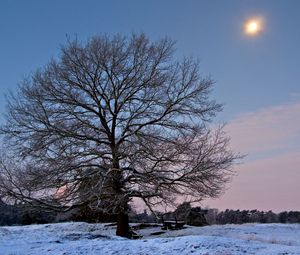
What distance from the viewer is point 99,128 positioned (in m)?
19.5

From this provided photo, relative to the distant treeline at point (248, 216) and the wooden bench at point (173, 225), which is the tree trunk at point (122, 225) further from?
the distant treeline at point (248, 216)

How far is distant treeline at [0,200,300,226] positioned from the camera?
64.1ft

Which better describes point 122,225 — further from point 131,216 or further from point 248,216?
point 248,216

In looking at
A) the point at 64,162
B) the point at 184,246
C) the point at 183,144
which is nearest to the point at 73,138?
the point at 64,162

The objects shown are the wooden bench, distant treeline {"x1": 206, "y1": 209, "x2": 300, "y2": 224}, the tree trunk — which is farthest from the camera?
distant treeline {"x1": 206, "y1": 209, "x2": 300, "y2": 224}

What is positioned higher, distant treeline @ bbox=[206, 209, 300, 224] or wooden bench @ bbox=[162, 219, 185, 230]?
distant treeline @ bbox=[206, 209, 300, 224]

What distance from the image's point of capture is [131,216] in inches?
853

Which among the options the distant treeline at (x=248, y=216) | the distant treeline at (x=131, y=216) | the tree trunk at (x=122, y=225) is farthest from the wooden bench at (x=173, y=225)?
the distant treeline at (x=248, y=216)

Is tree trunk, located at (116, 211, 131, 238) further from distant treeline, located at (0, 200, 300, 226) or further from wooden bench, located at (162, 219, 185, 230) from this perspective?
wooden bench, located at (162, 219, 185, 230)

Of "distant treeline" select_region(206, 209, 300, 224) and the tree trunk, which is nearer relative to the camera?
the tree trunk

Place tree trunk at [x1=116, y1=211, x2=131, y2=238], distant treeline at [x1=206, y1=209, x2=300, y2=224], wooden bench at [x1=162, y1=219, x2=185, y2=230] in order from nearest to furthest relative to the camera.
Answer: tree trunk at [x1=116, y1=211, x2=131, y2=238] < wooden bench at [x1=162, y1=219, x2=185, y2=230] < distant treeline at [x1=206, y1=209, x2=300, y2=224]

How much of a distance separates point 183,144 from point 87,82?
5338 millimetres

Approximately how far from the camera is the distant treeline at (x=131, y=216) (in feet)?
64.1

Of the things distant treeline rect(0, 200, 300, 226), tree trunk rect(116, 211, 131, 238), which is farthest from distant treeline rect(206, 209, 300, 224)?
tree trunk rect(116, 211, 131, 238)
